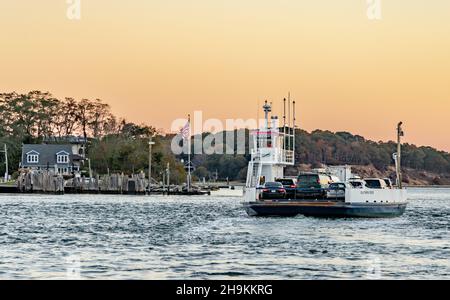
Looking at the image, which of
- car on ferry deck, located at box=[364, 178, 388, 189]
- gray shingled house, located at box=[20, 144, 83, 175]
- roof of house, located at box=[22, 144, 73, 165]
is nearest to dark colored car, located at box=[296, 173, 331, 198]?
car on ferry deck, located at box=[364, 178, 388, 189]

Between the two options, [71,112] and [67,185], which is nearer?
[67,185]

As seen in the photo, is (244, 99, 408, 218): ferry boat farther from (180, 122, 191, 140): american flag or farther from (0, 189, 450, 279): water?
(180, 122, 191, 140): american flag

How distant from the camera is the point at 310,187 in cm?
7050

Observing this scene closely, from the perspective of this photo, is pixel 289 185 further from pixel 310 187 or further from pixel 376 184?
pixel 376 184

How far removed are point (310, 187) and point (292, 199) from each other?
2268mm

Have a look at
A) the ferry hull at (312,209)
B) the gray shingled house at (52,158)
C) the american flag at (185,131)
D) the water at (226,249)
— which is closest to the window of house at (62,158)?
the gray shingled house at (52,158)

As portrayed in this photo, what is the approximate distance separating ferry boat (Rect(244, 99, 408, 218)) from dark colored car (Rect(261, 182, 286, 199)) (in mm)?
188

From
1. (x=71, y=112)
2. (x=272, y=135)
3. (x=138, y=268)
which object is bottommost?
(x=138, y=268)

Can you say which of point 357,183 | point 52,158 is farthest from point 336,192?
point 52,158

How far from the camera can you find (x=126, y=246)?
153 ft

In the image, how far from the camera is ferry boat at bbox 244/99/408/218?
67375mm

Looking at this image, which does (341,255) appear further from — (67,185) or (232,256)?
(67,185)
